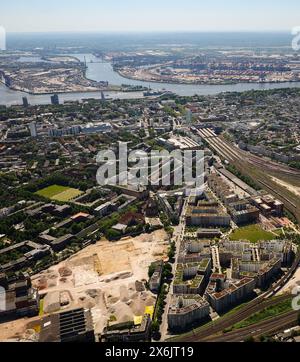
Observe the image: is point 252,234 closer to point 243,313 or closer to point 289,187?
point 243,313

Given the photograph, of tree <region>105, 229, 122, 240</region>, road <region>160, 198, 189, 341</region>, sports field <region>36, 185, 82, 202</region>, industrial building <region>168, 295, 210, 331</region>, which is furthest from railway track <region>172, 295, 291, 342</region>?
sports field <region>36, 185, 82, 202</region>

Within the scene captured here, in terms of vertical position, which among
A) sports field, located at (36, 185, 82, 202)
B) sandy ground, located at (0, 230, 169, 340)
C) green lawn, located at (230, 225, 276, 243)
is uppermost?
green lawn, located at (230, 225, 276, 243)

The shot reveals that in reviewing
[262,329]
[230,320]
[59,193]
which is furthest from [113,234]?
[262,329]

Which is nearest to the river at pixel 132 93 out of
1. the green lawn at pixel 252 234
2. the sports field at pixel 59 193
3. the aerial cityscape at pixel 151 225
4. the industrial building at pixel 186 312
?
the aerial cityscape at pixel 151 225

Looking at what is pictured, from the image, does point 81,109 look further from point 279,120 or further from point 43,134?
point 279,120

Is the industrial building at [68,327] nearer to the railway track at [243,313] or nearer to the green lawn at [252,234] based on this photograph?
the railway track at [243,313]

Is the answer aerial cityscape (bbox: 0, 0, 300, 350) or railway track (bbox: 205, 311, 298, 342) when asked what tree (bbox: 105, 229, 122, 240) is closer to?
aerial cityscape (bbox: 0, 0, 300, 350)
